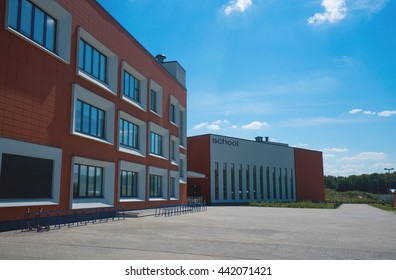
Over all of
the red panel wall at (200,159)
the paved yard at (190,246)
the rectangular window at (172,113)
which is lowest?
the paved yard at (190,246)

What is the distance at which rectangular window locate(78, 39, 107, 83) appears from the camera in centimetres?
2078

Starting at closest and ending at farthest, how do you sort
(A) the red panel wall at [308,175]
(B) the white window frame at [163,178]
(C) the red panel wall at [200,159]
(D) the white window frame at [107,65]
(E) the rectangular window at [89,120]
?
(D) the white window frame at [107,65] < (E) the rectangular window at [89,120] < (B) the white window frame at [163,178] < (C) the red panel wall at [200,159] < (A) the red panel wall at [308,175]

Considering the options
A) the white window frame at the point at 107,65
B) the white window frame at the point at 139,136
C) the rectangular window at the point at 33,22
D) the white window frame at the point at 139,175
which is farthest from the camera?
the white window frame at the point at 139,136

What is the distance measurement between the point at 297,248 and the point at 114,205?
15.3 meters

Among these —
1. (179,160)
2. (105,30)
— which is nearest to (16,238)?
(105,30)

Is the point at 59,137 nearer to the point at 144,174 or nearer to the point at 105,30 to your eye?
the point at 105,30

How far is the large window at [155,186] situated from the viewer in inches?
1203

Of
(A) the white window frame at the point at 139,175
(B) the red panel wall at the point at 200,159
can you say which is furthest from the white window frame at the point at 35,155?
(B) the red panel wall at the point at 200,159

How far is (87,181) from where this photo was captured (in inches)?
809

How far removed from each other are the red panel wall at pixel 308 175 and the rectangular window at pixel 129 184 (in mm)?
45853

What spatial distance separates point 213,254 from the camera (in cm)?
919

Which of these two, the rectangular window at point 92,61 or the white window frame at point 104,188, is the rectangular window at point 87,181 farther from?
the rectangular window at point 92,61

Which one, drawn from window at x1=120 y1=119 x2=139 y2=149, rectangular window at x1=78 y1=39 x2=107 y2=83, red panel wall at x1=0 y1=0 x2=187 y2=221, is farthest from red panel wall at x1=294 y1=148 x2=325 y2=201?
rectangular window at x1=78 y1=39 x2=107 y2=83

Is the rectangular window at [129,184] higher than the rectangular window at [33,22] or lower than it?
lower
